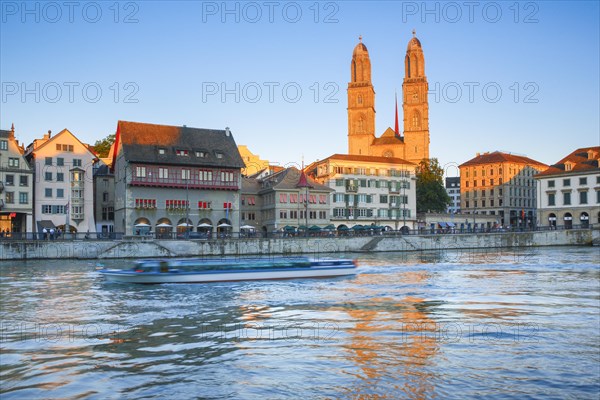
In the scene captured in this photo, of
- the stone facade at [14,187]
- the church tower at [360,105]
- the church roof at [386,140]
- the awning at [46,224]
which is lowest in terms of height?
the awning at [46,224]

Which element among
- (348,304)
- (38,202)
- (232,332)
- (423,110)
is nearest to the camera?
(232,332)

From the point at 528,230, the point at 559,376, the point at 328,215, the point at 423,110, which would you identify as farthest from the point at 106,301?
the point at 423,110

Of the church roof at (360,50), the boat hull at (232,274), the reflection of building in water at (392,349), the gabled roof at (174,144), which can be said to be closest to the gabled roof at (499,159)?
the church roof at (360,50)

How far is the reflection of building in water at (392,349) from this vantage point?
12.3m

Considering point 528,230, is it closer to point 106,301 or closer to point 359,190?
point 359,190

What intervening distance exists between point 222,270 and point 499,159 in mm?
105081

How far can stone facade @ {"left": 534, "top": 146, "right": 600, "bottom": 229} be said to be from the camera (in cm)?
9262

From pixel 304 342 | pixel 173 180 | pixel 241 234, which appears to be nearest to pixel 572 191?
pixel 241 234

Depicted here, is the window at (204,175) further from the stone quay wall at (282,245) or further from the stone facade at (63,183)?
the stone facade at (63,183)

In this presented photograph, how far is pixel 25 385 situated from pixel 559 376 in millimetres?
11700

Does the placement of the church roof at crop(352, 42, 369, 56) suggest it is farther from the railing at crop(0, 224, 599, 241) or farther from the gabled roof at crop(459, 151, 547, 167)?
the railing at crop(0, 224, 599, 241)

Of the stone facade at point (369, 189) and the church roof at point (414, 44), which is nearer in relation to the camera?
the stone facade at point (369, 189)

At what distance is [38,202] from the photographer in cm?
6969

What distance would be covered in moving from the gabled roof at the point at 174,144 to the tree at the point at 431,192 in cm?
4266
